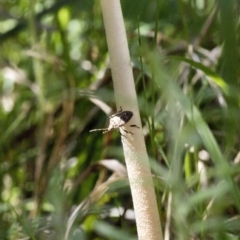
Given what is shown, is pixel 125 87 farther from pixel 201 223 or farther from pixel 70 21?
pixel 70 21

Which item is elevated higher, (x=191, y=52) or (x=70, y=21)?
(x=70, y=21)

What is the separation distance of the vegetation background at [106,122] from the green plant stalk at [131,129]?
1.3 inches

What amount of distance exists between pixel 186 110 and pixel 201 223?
0.13 m

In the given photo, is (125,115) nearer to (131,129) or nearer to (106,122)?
(131,129)

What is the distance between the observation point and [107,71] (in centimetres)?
92

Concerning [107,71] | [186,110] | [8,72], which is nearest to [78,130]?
[107,71]

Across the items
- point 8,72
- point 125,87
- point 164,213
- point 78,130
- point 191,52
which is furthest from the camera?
point 8,72

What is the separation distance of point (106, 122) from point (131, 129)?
0.40m

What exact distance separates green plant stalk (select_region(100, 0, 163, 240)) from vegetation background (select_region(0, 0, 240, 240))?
3cm

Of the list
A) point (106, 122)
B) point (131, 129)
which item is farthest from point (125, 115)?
point (106, 122)

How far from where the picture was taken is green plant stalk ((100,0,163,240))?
0.47m

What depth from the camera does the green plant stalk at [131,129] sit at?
467mm

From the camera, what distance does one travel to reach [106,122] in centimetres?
88

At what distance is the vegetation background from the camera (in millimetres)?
534
